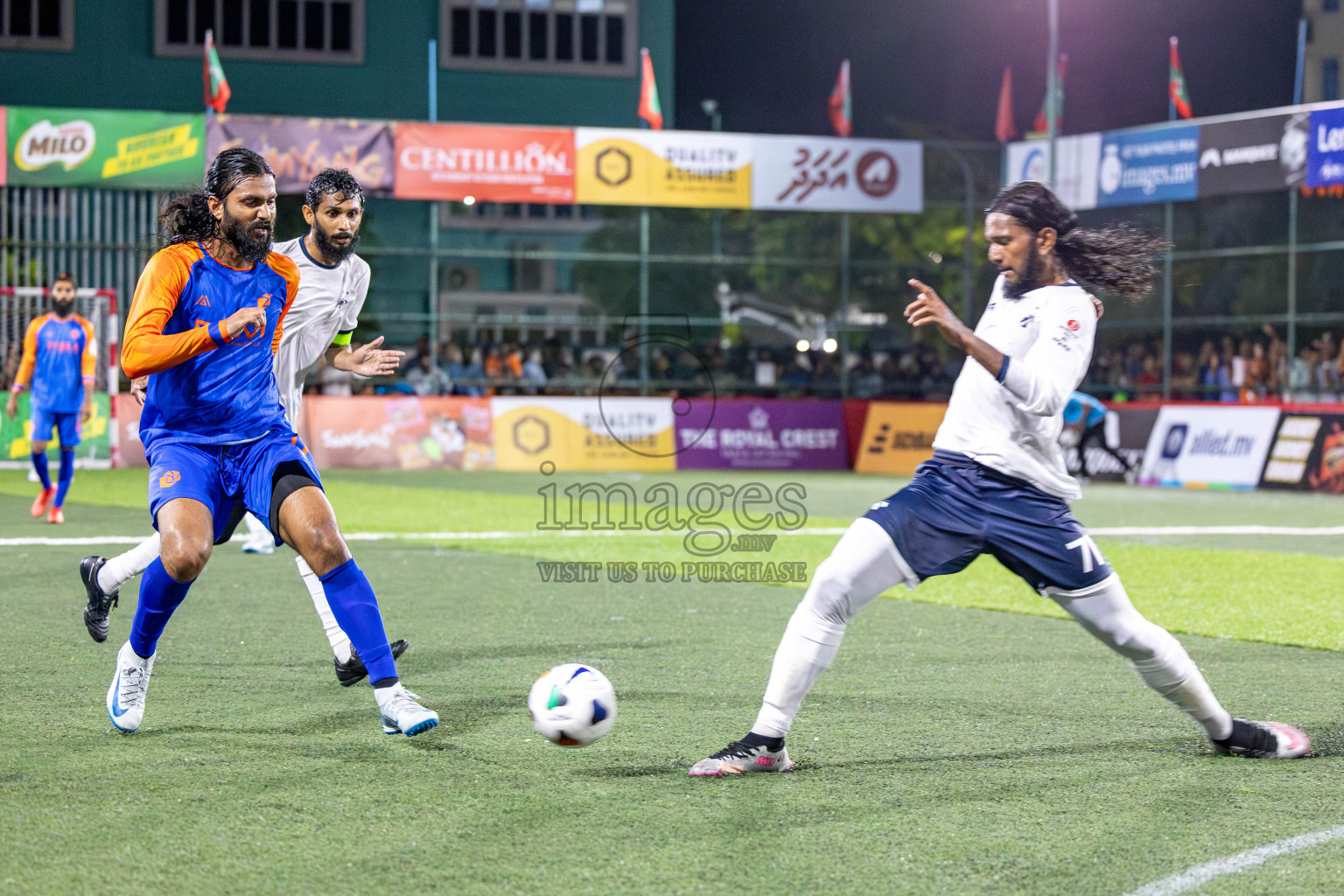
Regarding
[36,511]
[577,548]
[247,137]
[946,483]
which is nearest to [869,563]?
[946,483]

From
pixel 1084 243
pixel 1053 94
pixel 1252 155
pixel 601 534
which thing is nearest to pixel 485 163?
pixel 1053 94

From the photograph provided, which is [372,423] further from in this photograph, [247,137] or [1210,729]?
[1210,729]

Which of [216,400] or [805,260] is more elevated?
[805,260]

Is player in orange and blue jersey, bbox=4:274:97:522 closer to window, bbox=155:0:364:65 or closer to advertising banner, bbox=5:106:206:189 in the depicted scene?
advertising banner, bbox=5:106:206:189

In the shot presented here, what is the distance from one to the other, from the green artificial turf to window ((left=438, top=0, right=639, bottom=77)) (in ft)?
96.9

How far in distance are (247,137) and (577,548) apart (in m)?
16.4

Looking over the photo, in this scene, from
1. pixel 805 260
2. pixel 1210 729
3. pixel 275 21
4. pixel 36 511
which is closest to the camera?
pixel 1210 729

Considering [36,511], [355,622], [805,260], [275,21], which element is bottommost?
[36,511]

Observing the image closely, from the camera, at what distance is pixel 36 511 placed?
571 inches

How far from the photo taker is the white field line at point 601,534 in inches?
488

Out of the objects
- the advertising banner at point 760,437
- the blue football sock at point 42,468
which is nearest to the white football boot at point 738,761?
the blue football sock at point 42,468

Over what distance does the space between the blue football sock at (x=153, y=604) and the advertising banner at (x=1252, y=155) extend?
2337cm

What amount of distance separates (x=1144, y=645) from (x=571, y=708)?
197 cm

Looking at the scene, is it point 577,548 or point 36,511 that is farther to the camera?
point 36,511
